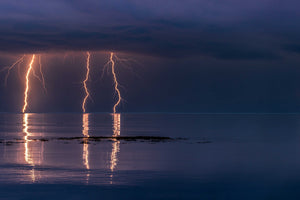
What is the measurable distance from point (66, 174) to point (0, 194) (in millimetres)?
4766

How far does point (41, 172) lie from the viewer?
830 inches

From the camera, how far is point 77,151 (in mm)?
31672

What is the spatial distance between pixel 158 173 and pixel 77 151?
11.2m

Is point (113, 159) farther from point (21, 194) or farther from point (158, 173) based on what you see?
point (21, 194)

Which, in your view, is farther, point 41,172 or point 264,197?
point 41,172

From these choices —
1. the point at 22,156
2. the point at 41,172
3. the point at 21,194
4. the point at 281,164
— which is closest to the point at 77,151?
the point at 22,156

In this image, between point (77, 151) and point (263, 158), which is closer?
point (263, 158)

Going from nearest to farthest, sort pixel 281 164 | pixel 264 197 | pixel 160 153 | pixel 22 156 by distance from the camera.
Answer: pixel 264 197 < pixel 281 164 < pixel 22 156 < pixel 160 153

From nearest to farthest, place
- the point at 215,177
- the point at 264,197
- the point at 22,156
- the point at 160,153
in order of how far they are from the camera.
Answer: the point at 264,197 → the point at 215,177 → the point at 22,156 → the point at 160,153

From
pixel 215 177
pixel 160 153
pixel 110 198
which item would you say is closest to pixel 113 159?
pixel 160 153

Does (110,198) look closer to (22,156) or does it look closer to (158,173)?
(158,173)

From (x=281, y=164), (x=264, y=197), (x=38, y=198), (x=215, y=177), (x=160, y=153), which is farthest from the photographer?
(x=160, y=153)

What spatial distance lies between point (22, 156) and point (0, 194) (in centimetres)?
1204

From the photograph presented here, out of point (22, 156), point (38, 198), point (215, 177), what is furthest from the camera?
point (22, 156)
